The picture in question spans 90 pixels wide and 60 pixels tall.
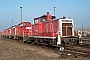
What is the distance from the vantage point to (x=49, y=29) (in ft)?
57.3

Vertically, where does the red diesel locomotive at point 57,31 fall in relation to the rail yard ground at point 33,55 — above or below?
above

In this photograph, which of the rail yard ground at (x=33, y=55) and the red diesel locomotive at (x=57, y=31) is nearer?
the rail yard ground at (x=33, y=55)

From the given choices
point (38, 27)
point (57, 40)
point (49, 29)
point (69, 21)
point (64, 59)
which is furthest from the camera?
point (38, 27)

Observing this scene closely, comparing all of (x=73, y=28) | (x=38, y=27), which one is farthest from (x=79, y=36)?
(x=38, y=27)

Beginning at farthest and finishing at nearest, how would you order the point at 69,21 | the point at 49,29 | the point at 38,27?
1. the point at 38,27
2. the point at 49,29
3. the point at 69,21

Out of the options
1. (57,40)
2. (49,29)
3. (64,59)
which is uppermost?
(49,29)

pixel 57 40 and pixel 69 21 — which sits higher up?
pixel 69 21

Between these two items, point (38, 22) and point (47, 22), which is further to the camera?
point (38, 22)

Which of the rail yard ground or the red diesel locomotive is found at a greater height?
the red diesel locomotive

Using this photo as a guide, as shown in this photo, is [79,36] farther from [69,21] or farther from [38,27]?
[38,27]

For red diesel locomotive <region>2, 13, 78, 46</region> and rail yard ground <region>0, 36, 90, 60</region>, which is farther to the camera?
red diesel locomotive <region>2, 13, 78, 46</region>

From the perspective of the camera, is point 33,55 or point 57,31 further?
point 57,31

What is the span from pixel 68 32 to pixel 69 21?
3.52 ft

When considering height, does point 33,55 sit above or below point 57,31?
below
